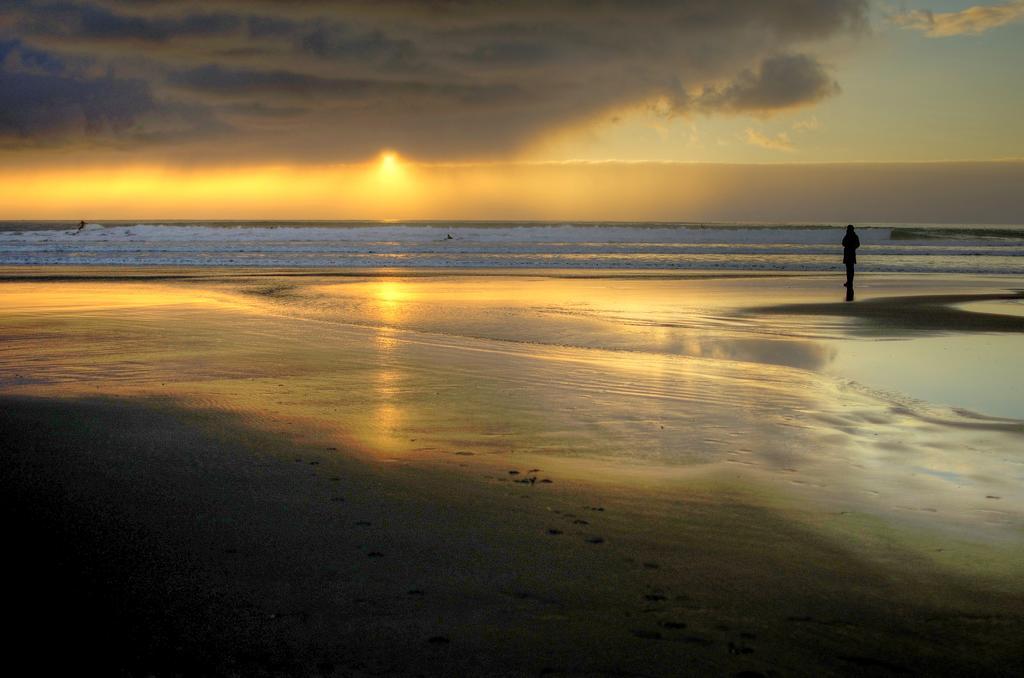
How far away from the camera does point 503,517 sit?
512 cm

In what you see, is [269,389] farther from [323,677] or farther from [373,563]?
[323,677]

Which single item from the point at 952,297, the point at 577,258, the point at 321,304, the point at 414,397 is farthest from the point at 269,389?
the point at 577,258

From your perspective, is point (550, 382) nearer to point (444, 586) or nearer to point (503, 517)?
point (503, 517)

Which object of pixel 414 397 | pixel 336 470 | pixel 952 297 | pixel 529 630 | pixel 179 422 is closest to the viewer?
pixel 529 630

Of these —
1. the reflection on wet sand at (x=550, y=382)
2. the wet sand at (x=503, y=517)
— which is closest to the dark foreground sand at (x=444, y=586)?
the wet sand at (x=503, y=517)

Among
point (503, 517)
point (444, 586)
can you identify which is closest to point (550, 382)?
point (503, 517)

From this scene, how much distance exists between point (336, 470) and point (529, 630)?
2814 mm

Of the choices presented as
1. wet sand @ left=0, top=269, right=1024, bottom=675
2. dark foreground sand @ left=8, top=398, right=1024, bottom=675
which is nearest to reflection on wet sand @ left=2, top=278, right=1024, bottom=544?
→ wet sand @ left=0, top=269, right=1024, bottom=675

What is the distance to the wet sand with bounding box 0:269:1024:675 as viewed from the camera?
3547mm

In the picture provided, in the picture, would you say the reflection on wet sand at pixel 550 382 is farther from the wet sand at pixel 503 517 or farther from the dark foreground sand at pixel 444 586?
the dark foreground sand at pixel 444 586

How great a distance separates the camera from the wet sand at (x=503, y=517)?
355 cm

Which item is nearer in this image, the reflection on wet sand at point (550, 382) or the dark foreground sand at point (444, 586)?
the dark foreground sand at point (444, 586)

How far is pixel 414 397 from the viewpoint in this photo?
357 inches

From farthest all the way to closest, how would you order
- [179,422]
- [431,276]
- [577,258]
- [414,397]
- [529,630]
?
1. [577,258]
2. [431,276]
3. [414,397]
4. [179,422]
5. [529,630]
